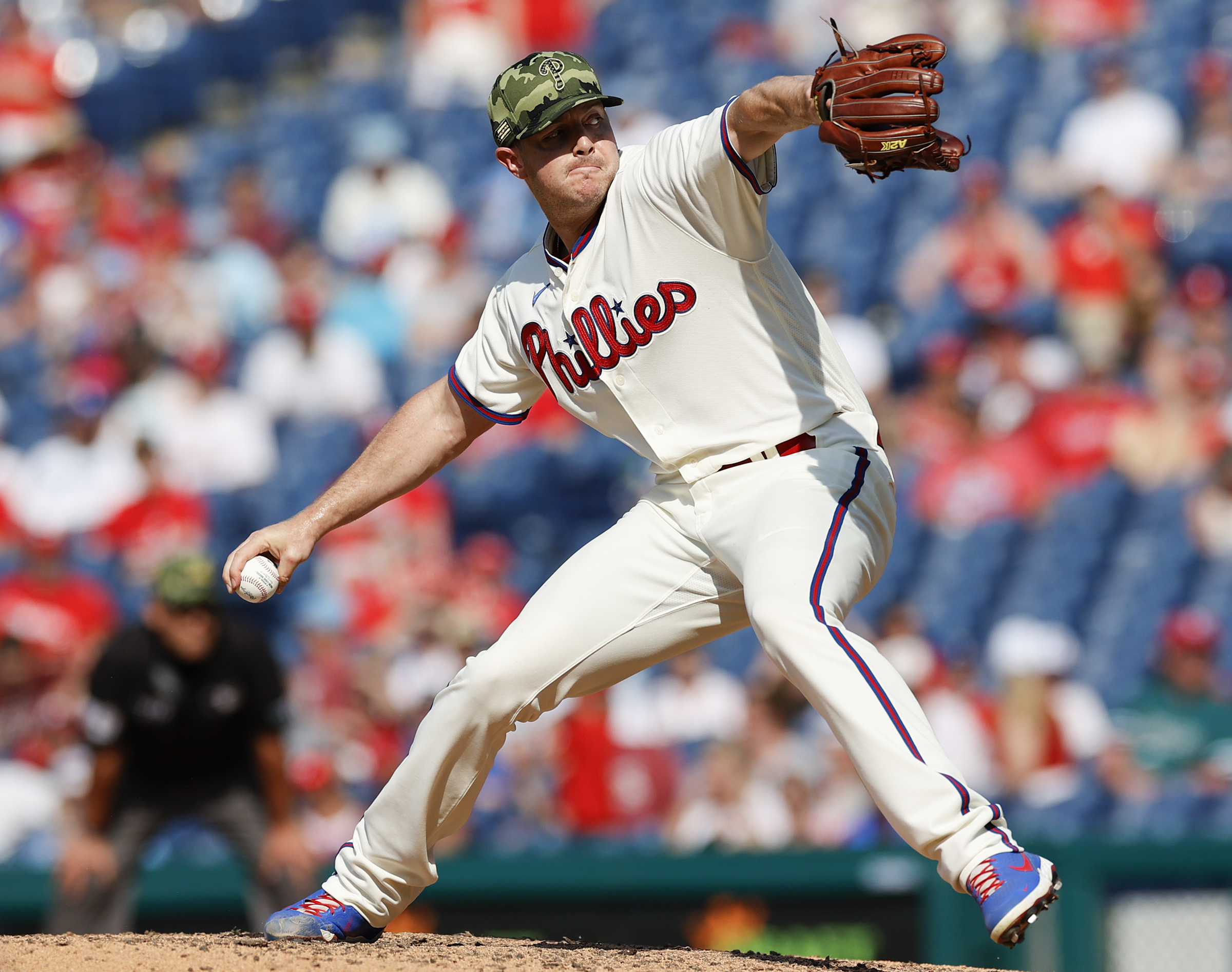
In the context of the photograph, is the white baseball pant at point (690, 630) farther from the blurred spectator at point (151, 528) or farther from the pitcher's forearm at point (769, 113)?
the blurred spectator at point (151, 528)

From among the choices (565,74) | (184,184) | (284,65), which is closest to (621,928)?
(565,74)

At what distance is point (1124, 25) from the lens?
9.07 m

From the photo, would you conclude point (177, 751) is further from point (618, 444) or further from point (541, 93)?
point (618, 444)

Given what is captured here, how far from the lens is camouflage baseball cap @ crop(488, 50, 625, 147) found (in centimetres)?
297

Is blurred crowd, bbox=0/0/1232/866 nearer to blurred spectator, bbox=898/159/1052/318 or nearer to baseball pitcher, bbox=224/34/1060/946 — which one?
blurred spectator, bbox=898/159/1052/318

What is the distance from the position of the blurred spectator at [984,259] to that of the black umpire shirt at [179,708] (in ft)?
14.7

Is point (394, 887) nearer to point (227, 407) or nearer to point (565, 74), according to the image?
point (565, 74)

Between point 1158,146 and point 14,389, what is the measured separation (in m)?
6.71

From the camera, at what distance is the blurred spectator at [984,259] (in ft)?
26.0

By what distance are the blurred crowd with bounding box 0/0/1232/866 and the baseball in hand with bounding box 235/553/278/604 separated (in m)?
3.00

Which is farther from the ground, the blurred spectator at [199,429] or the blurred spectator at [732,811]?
the blurred spectator at [199,429]

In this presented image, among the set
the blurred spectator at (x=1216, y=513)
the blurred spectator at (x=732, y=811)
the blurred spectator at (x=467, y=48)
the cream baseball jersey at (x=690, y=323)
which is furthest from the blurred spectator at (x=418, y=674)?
the blurred spectator at (x=467, y=48)

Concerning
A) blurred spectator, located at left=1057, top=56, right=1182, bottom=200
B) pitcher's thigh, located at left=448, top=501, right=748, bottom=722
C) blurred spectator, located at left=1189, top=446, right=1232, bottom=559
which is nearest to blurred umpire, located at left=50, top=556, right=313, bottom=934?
pitcher's thigh, located at left=448, top=501, right=748, bottom=722

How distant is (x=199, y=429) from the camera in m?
8.30
